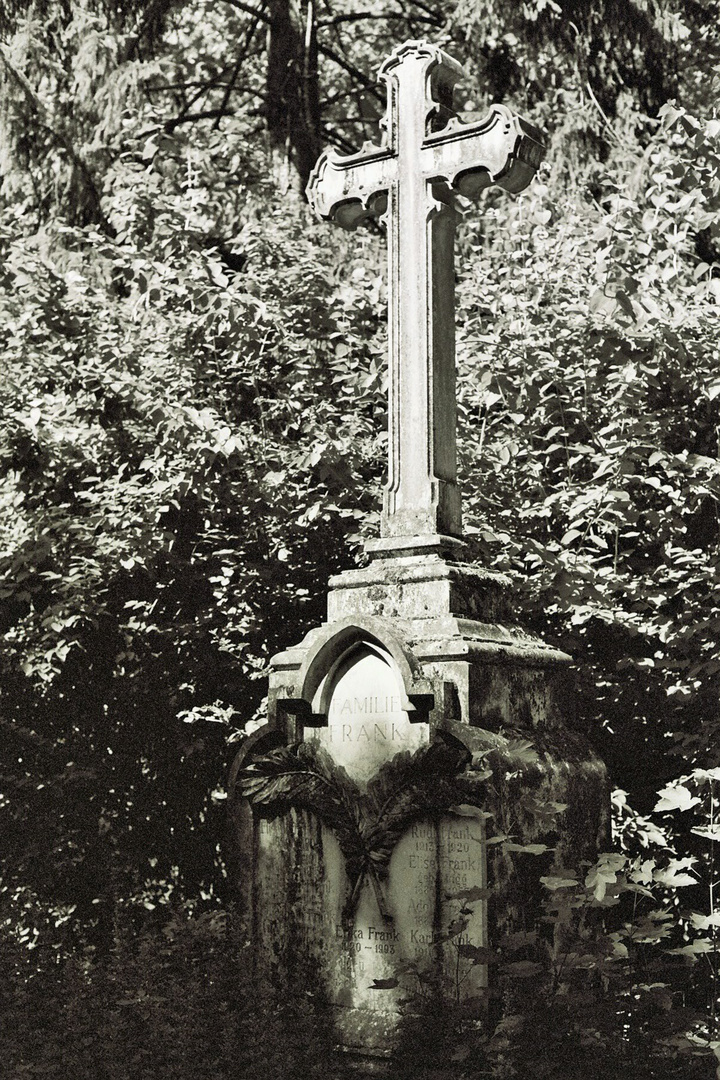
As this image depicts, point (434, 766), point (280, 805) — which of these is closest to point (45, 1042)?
point (280, 805)

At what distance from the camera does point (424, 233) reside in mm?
5402

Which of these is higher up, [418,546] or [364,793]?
[418,546]

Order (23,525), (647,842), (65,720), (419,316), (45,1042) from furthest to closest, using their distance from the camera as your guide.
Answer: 1. (65,720)
2. (23,525)
3. (647,842)
4. (419,316)
5. (45,1042)

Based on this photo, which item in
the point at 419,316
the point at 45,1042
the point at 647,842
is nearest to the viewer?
the point at 45,1042

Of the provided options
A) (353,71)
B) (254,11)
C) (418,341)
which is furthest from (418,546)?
(254,11)

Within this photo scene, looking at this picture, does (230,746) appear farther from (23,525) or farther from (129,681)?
(23,525)

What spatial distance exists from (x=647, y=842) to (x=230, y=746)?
2.38m

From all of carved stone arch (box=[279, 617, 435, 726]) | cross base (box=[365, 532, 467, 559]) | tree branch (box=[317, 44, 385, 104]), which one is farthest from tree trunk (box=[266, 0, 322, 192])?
carved stone arch (box=[279, 617, 435, 726])

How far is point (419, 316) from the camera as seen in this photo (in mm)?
5340

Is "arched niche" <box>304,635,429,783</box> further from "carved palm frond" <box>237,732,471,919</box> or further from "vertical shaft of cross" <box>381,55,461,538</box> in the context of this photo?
"vertical shaft of cross" <box>381,55,461,538</box>

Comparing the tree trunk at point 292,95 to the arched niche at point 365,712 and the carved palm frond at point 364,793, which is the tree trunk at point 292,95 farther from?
the carved palm frond at point 364,793

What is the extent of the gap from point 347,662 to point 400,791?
548 mm

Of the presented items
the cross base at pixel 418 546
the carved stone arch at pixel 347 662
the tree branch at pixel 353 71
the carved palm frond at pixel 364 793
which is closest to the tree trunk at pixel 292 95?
the tree branch at pixel 353 71

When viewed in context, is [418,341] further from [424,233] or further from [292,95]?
[292,95]
